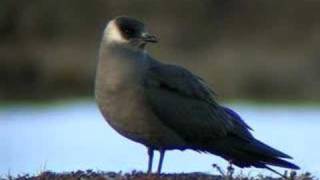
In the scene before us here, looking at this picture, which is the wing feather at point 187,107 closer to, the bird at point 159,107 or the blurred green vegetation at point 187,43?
the bird at point 159,107

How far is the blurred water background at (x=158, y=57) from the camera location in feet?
67.1

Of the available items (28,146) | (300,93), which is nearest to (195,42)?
(300,93)

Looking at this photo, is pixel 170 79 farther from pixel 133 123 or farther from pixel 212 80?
pixel 212 80

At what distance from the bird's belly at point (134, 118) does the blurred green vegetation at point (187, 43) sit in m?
15.3

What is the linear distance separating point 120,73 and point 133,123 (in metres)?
0.49

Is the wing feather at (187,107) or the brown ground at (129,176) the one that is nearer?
the brown ground at (129,176)

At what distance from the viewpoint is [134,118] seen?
44.2ft

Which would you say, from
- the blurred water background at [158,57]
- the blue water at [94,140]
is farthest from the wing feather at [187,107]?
the blurred water background at [158,57]

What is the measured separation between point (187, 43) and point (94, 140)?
44.1 feet

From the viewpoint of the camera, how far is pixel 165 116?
13.8 metres

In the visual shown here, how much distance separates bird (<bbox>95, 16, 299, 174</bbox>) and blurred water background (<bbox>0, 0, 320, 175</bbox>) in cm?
329

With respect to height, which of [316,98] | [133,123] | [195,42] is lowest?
[133,123]

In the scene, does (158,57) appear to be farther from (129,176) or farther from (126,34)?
(129,176)

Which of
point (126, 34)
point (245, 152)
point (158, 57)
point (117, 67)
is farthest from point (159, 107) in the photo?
point (158, 57)
